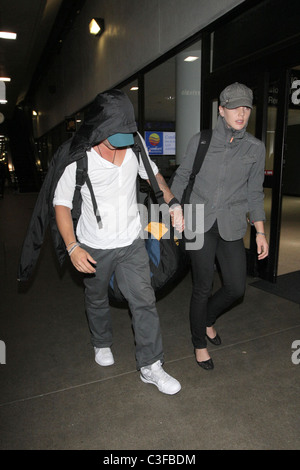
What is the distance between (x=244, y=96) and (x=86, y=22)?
9028 mm

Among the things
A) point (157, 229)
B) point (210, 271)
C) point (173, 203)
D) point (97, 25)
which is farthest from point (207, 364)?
point (97, 25)

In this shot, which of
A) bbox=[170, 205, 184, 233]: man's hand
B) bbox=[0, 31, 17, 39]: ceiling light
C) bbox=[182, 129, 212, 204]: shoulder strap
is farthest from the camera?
bbox=[0, 31, 17, 39]: ceiling light

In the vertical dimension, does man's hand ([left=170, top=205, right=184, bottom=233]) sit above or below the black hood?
below

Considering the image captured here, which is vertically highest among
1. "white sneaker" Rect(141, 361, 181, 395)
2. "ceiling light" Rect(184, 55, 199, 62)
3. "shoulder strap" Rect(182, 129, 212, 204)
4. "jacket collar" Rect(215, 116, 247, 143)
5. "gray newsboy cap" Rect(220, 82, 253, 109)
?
"ceiling light" Rect(184, 55, 199, 62)

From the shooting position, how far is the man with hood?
2.02 m

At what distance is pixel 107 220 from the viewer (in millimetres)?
2240

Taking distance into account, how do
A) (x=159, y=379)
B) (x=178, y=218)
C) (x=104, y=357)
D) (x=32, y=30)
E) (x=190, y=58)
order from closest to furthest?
(x=178, y=218), (x=159, y=379), (x=104, y=357), (x=190, y=58), (x=32, y=30)

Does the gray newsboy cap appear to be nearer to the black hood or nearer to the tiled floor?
the black hood

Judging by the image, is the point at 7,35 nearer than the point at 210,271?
No

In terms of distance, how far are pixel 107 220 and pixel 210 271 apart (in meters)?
0.77

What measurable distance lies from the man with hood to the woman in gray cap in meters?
0.25
